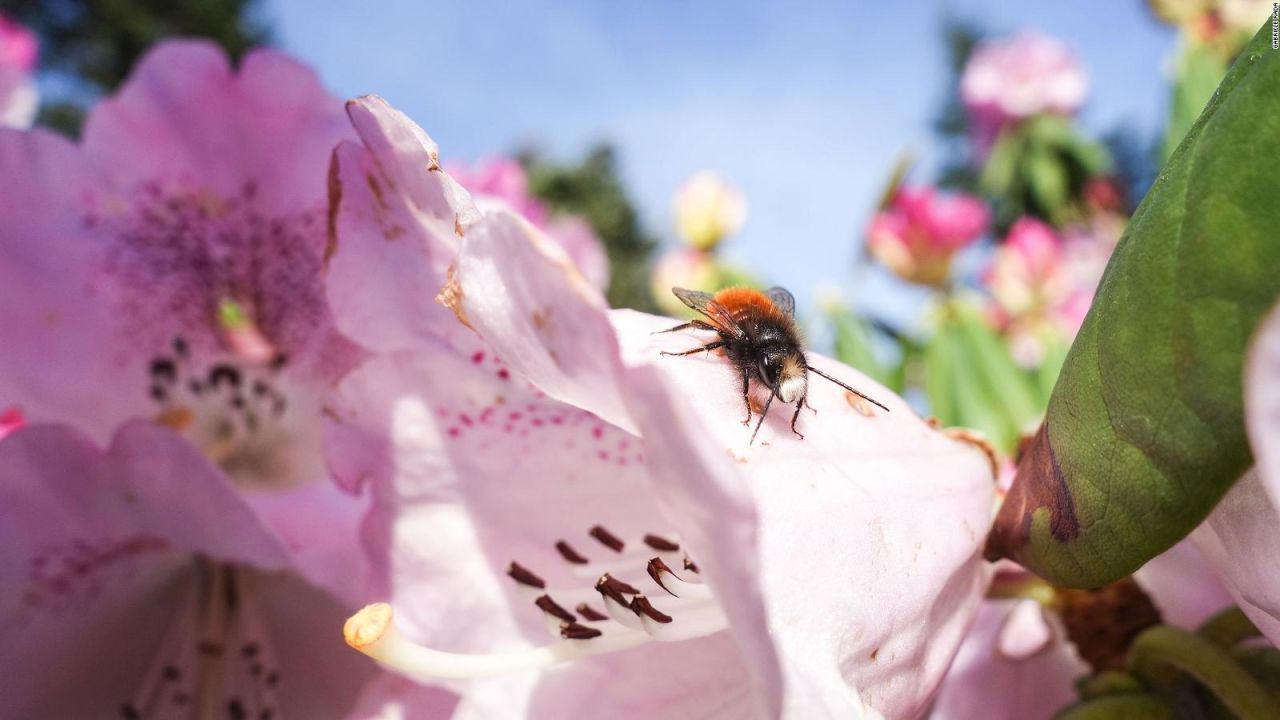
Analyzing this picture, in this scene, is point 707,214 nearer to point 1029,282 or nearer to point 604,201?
point 1029,282

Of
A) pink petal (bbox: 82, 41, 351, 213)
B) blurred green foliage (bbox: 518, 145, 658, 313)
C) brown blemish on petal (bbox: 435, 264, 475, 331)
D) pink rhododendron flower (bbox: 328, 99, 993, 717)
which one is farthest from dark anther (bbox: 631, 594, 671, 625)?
blurred green foliage (bbox: 518, 145, 658, 313)

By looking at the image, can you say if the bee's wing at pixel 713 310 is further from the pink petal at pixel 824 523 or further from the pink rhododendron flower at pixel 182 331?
the pink rhododendron flower at pixel 182 331

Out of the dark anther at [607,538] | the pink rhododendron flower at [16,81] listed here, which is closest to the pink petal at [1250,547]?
the dark anther at [607,538]

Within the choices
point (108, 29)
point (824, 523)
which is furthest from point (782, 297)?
point (108, 29)

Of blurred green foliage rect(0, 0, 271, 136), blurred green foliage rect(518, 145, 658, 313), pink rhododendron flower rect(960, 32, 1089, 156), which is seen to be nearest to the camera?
pink rhododendron flower rect(960, 32, 1089, 156)

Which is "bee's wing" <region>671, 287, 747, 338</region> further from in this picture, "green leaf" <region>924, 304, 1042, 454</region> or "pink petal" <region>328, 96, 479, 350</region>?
"green leaf" <region>924, 304, 1042, 454</region>

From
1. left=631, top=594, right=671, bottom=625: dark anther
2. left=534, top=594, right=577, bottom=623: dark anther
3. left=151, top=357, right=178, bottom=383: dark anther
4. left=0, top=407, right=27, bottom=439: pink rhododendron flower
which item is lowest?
left=151, top=357, right=178, bottom=383: dark anther
